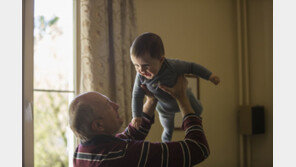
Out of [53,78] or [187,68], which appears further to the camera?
[53,78]

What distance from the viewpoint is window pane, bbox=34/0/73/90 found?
6.72ft

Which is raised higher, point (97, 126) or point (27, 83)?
point (27, 83)

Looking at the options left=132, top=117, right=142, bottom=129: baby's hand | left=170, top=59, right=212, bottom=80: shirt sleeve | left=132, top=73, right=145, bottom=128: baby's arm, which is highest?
left=170, top=59, right=212, bottom=80: shirt sleeve

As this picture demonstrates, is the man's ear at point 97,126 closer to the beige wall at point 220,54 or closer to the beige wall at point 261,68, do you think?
the beige wall at point 220,54

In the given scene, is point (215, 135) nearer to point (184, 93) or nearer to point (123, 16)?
point (123, 16)

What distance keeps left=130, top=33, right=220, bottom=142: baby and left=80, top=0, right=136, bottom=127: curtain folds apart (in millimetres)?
628

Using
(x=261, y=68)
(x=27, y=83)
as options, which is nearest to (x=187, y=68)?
(x=27, y=83)

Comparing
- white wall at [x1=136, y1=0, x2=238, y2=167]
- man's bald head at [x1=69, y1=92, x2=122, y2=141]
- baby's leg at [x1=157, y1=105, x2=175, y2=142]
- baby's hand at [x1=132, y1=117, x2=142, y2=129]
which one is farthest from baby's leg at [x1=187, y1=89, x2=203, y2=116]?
white wall at [x1=136, y1=0, x2=238, y2=167]

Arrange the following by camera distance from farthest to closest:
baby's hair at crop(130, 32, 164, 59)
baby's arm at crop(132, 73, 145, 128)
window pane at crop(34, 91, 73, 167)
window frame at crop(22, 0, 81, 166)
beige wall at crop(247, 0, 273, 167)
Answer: beige wall at crop(247, 0, 273, 167), window pane at crop(34, 91, 73, 167), window frame at crop(22, 0, 81, 166), baby's arm at crop(132, 73, 145, 128), baby's hair at crop(130, 32, 164, 59)

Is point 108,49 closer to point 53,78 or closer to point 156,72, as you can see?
point 53,78

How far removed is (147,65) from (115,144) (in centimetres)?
30

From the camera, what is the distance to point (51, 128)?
2.10 metres

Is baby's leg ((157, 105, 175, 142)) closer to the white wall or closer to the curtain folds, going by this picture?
the curtain folds

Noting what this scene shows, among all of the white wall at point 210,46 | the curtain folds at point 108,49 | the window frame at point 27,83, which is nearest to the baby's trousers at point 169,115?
the curtain folds at point 108,49
